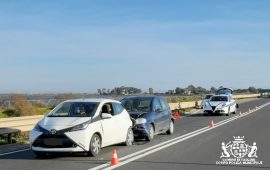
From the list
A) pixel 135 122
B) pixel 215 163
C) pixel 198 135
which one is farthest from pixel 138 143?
pixel 215 163

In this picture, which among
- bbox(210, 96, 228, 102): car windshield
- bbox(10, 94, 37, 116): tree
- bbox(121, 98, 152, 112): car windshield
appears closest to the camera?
bbox(121, 98, 152, 112): car windshield

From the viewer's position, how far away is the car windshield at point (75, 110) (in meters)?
13.8

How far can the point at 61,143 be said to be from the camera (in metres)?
12.6

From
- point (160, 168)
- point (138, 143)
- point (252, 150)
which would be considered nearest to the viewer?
point (160, 168)

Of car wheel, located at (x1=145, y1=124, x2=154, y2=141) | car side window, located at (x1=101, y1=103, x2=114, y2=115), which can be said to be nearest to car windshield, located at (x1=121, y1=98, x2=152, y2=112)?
car wheel, located at (x1=145, y1=124, x2=154, y2=141)

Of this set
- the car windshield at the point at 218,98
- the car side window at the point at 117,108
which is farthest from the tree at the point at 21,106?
the car side window at the point at 117,108

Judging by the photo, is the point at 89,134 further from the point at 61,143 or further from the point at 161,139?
the point at 161,139

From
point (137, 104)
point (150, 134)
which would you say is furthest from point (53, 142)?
point (137, 104)

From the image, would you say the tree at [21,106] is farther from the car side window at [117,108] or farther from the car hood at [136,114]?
the car side window at [117,108]

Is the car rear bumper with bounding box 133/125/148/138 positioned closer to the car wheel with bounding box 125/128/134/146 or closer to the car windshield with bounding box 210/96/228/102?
the car wheel with bounding box 125/128/134/146

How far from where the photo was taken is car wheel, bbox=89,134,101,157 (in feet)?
43.0

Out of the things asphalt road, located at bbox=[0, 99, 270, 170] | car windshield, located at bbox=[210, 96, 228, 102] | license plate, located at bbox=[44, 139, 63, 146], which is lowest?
asphalt road, located at bbox=[0, 99, 270, 170]

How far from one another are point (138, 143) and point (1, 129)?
170 inches

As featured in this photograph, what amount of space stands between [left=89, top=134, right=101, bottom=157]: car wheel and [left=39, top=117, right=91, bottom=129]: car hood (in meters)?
0.50
